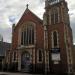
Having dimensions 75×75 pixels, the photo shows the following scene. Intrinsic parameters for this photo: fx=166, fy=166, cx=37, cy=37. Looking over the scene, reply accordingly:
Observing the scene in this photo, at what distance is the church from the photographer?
27.4 meters

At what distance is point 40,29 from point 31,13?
438cm

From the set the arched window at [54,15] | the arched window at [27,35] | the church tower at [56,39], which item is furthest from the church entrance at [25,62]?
the arched window at [54,15]

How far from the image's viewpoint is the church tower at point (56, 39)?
27.0 metres

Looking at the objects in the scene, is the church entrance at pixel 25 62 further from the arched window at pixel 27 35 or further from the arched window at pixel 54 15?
the arched window at pixel 54 15

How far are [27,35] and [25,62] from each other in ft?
17.2

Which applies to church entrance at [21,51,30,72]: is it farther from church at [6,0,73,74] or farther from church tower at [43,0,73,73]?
church tower at [43,0,73,73]

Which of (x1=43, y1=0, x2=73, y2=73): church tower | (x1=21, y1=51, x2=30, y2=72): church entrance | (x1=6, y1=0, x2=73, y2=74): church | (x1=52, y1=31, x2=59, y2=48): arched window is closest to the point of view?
(x1=43, y1=0, x2=73, y2=73): church tower

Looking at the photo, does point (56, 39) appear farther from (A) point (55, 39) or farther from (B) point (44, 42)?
(B) point (44, 42)

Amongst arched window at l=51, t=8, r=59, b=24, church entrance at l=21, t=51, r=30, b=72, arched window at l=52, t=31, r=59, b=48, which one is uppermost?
arched window at l=51, t=8, r=59, b=24

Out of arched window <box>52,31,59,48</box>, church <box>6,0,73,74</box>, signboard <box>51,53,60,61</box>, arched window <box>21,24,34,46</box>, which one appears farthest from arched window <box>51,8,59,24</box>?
signboard <box>51,53,60,61</box>

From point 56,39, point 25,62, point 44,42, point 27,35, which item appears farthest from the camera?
point 27,35

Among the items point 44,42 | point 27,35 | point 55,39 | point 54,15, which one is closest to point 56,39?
point 55,39

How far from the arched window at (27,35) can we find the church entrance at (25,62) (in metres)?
2.12

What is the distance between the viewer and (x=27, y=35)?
32.6 meters
